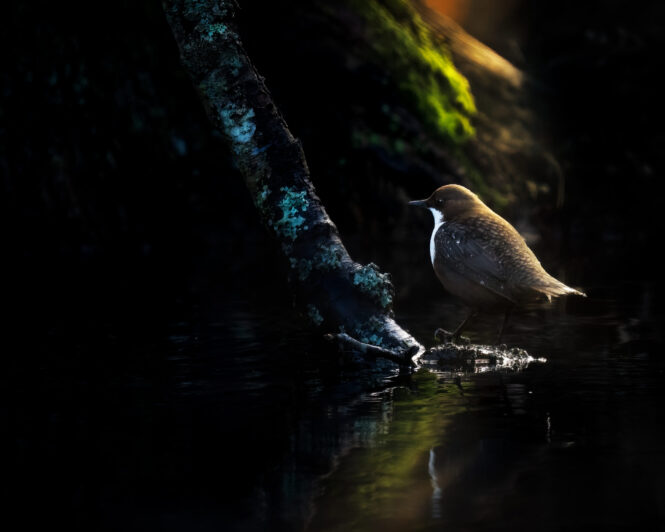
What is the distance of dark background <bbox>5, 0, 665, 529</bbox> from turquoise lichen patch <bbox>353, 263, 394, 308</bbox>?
2.44 feet

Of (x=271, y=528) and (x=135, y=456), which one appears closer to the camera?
(x=271, y=528)

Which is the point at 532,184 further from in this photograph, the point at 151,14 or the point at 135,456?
the point at 135,456

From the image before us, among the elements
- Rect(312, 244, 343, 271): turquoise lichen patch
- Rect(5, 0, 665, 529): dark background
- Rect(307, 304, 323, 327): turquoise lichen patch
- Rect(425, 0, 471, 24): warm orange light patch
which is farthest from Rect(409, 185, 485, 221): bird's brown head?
Rect(425, 0, 471, 24): warm orange light patch

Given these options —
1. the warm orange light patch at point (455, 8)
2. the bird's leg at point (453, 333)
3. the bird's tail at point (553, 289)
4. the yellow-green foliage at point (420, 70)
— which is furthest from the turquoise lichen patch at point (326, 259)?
the warm orange light patch at point (455, 8)

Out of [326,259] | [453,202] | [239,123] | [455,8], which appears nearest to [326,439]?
[326,259]

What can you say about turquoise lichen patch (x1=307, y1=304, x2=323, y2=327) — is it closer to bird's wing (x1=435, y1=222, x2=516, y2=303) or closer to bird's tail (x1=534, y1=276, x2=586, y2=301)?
bird's wing (x1=435, y1=222, x2=516, y2=303)

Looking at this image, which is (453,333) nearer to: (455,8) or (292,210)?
(292,210)

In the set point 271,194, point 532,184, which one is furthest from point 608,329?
point 532,184

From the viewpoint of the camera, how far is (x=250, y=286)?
10883 millimetres

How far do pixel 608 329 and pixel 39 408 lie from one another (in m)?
4.44

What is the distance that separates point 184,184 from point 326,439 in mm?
12077

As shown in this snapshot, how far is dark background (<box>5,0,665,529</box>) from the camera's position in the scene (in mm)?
8555

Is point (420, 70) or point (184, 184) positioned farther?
point (184, 184)

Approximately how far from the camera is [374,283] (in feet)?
20.8
